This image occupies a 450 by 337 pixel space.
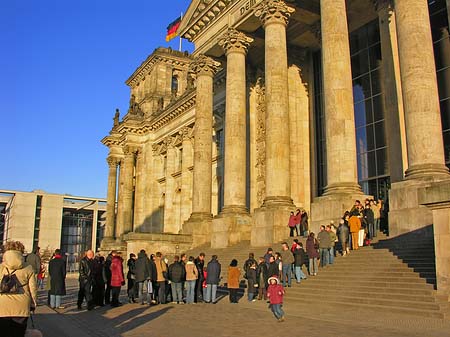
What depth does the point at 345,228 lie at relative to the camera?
590 inches

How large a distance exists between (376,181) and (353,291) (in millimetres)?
12223

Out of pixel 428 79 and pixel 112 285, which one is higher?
pixel 428 79

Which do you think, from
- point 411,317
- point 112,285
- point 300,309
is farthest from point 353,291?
point 112,285

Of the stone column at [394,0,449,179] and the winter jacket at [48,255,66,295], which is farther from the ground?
the stone column at [394,0,449,179]

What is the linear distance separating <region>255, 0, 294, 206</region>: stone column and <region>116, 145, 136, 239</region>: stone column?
2619 centimetres

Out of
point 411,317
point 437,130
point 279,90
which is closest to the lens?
point 411,317

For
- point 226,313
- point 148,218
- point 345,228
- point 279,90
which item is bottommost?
point 226,313

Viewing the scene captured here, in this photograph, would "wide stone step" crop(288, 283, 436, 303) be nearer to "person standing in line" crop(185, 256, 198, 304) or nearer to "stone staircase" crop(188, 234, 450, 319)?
"stone staircase" crop(188, 234, 450, 319)

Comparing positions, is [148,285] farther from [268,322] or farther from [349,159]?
[349,159]

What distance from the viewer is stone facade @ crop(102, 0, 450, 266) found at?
636 inches

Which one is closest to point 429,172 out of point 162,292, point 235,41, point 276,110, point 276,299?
point 276,299

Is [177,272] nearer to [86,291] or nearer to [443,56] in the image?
[86,291]

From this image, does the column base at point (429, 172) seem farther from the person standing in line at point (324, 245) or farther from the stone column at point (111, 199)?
the stone column at point (111, 199)

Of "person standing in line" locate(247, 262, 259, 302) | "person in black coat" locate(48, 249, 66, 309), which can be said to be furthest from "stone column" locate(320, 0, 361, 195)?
"person in black coat" locate(48, 249, 66, 309)
